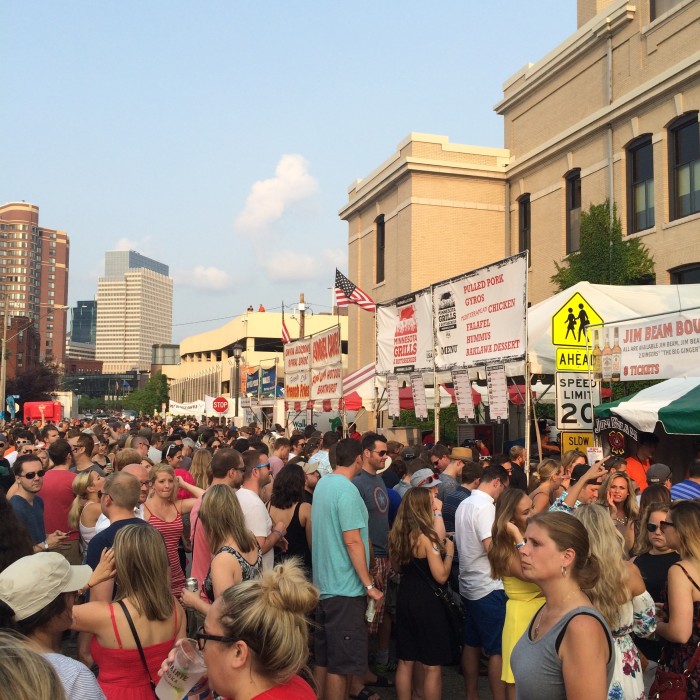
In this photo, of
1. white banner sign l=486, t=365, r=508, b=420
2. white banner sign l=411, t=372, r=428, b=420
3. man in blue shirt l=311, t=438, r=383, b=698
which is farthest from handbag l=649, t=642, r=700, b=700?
white banner sign l=411, t=372, r=428, b=420

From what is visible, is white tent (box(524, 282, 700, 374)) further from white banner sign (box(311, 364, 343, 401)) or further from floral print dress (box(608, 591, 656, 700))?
floral print dress (box(608, 591, 656, 700))

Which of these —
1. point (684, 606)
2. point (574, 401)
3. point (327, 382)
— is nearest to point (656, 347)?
point (574, 401)

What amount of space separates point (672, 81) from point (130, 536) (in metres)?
21.7

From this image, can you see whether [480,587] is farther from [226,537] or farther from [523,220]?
[523,220]

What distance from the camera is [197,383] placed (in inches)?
3157

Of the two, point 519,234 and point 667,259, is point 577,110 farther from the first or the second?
point 667,259

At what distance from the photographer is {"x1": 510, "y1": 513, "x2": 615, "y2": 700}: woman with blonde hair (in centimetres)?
297

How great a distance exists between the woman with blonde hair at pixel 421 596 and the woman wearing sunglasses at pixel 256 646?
312 centimetres

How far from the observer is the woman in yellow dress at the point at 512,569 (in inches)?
193

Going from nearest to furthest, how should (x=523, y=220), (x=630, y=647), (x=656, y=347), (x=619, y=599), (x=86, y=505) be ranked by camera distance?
(x=619, y=599) < (x=630, y=647) < (x=86, y=505) < (x=656, y=347) < (x=523, y=220)

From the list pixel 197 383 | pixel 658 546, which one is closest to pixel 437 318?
pixel 658 546

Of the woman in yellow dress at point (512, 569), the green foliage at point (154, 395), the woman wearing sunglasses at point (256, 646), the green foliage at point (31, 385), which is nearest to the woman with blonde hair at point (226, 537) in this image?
the woman in yellow dress at point (512, 569)

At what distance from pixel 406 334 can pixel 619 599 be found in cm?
1237

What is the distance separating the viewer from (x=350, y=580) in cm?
585
